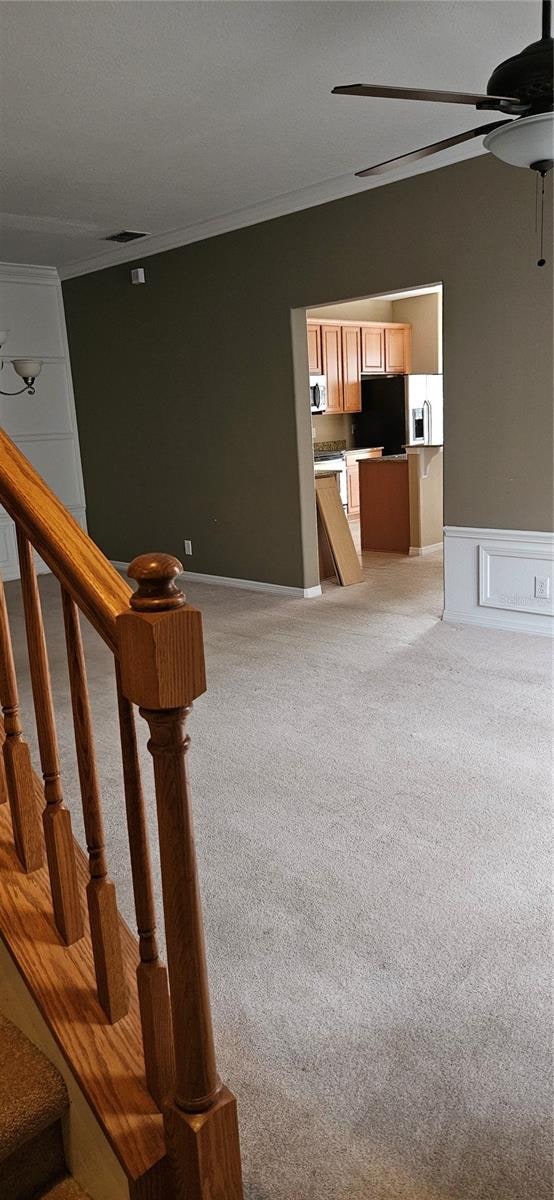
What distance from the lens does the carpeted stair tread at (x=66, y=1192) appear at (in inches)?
52.6

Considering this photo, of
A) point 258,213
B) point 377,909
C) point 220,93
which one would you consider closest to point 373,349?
point 258,213

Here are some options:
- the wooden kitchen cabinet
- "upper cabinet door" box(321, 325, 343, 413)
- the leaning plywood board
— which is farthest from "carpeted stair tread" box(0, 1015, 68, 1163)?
"upper cabinet door" box(321, 325, 343, 413)

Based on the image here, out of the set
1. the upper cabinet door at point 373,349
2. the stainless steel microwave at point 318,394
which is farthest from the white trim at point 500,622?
the upper cabinet door at point 373,349

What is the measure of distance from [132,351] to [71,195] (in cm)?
188

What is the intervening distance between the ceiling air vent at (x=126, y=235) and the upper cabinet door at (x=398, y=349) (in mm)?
3995

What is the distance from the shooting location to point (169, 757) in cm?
103

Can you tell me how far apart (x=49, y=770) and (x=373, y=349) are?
8.76 metres

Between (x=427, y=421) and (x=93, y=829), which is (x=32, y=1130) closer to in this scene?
(x=93, y=829)

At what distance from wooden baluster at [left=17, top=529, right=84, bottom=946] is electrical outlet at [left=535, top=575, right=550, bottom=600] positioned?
3694mm

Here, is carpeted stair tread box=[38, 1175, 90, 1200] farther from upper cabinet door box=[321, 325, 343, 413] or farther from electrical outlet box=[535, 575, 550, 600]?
upper cabinet door box=[321, 325, 343, 413]

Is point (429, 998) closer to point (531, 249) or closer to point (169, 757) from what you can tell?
point (169, 757)

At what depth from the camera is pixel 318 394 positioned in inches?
347

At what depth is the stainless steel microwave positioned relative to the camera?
877 centimetres

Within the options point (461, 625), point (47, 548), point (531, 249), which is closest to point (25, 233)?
point (531, 249)
